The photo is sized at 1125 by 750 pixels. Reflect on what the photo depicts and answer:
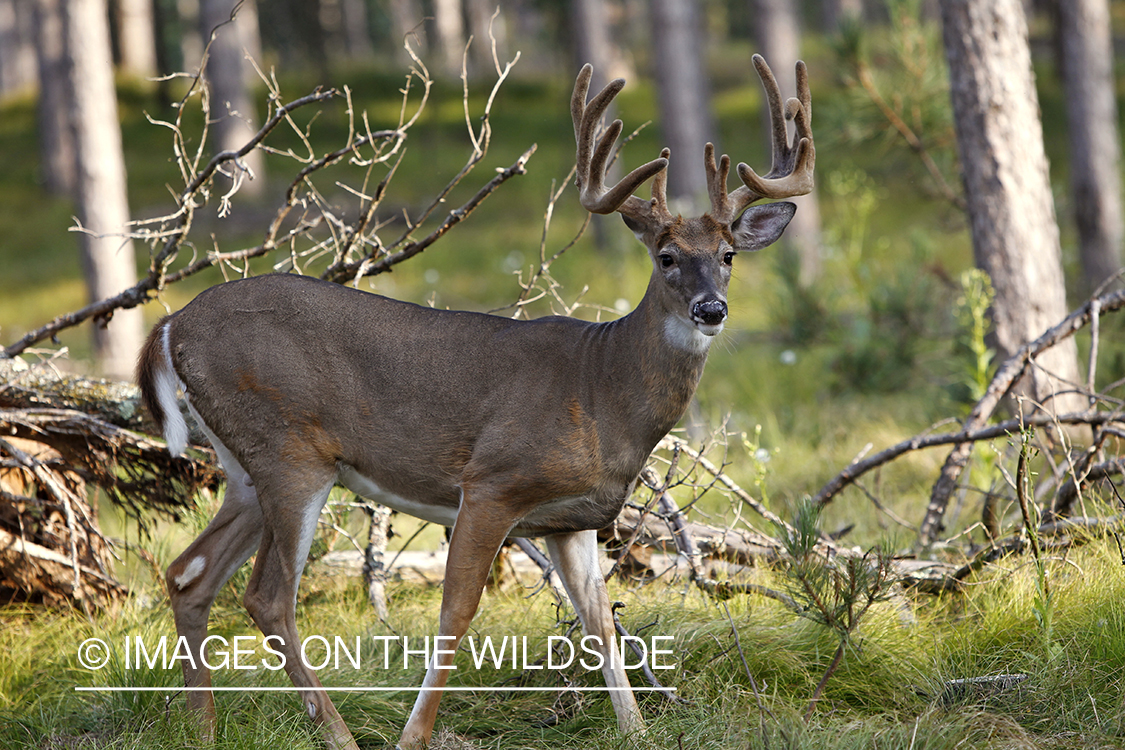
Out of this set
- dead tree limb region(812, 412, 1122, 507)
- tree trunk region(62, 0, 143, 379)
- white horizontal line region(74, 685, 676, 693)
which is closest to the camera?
white horizontal line region(74, 685, 676, 693)

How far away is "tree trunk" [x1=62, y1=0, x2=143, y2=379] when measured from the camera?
8.09 metres

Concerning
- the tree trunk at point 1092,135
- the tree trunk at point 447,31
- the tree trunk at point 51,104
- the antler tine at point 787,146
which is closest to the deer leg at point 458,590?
the antler tine at point 787,146

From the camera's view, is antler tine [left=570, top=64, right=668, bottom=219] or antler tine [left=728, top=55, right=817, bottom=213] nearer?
antler tine [left=570, top=64, right=668, bottom=219]

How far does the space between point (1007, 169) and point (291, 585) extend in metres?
4.05

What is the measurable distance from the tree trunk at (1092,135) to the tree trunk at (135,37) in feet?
70.8

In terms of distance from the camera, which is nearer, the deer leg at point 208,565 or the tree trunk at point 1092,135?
the deer leg at point 208,565

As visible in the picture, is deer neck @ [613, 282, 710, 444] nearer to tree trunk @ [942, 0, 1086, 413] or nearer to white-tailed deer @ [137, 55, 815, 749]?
white-tailed deer @ [137, 55, 815, 749]

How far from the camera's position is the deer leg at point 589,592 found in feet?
10.8

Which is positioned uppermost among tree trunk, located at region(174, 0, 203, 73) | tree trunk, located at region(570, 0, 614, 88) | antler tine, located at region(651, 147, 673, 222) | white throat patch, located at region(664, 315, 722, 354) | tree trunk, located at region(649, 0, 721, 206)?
tree trunk, located at region(174, 0, 203, 73)

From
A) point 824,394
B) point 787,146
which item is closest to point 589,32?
point 824,394

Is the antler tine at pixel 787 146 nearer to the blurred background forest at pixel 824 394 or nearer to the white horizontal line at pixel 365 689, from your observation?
the blurred background forest at pixel 824 394

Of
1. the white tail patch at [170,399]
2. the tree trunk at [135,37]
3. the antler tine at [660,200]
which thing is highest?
the tree trunk at [135,37]

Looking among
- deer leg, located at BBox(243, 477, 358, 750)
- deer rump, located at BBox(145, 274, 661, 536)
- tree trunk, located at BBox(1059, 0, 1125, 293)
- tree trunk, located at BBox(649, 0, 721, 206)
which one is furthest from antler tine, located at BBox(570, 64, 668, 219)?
tree trunk, located at BBox(649, 0, 721, 206)

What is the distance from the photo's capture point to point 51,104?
60.4 ft
